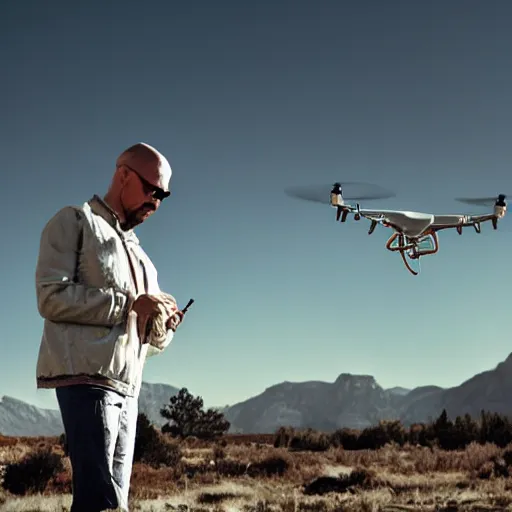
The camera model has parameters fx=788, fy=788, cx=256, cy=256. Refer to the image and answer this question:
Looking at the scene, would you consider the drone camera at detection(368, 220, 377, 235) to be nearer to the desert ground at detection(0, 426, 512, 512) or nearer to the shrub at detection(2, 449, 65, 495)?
the desert ground at detection(0, 426, 512, 512)

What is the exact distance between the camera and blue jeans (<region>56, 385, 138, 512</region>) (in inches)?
94.7

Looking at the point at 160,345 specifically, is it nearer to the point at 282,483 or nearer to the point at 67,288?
the point at 67,288

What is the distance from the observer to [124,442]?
2625 mm

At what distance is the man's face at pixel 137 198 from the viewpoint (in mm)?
2643

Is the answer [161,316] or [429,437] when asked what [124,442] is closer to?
[161,316]

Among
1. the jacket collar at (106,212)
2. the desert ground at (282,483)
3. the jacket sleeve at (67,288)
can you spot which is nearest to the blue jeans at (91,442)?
the jacket sleeve at (67,288)

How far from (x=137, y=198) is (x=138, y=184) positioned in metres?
0.05

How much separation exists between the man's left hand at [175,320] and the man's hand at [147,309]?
3 cm

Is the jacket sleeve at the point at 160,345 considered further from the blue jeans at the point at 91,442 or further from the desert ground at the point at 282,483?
the desert ground at the point at 282,483

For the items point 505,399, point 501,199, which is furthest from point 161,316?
point 505,399

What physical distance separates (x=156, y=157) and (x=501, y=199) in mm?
17819

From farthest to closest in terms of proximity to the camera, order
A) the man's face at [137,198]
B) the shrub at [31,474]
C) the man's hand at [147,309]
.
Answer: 1. the shrub at [31,474]
2. the man's face at [137,198]
3. the man's hand at [147,309]

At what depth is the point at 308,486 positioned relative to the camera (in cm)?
1197

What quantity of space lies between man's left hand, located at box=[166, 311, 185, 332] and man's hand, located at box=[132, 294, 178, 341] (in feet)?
0.09
